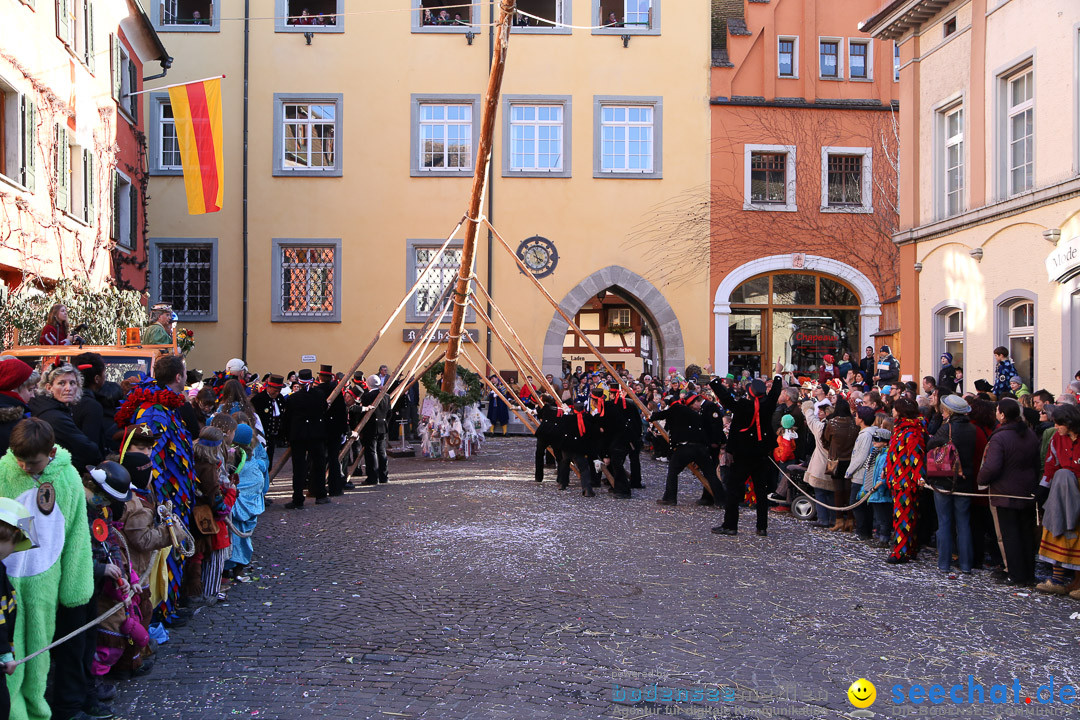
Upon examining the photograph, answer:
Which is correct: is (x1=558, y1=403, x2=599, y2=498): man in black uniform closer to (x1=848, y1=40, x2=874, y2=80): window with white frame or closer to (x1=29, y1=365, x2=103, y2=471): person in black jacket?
(x1=29, y1=365, x2=103, y2=471): person in black jacket

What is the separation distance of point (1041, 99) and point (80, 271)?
1665 cm

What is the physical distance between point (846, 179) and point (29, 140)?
19.6 metres

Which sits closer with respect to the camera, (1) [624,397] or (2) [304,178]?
(1) [624,397]

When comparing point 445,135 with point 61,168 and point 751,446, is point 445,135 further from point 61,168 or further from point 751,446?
point 751,446

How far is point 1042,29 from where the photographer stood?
48.0 feet

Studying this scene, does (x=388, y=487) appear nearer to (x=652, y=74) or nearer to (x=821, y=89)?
(x=652, y=74)

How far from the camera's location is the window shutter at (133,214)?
907 inches

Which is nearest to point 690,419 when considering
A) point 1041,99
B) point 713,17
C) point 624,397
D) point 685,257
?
point 624,397

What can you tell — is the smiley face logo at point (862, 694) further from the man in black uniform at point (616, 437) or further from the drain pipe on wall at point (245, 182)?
the drain pipe on wall at point (245, 182)

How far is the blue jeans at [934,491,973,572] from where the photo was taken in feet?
29.2

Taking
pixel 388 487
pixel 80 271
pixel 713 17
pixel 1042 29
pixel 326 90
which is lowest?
pixel 388 487

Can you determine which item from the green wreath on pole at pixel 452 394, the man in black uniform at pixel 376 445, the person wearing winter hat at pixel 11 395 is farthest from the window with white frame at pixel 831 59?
the person wearing winter hat at pixel 11 395

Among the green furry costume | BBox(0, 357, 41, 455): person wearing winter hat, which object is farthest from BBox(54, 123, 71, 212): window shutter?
the green furry costume

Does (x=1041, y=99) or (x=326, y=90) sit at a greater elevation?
(x=326, y=90)
